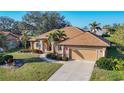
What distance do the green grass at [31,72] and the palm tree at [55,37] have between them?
2.74ft

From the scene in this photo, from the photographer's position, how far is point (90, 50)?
1318 centimetres

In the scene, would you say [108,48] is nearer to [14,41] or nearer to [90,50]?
[90,50]

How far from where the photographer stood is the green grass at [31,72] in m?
12.9

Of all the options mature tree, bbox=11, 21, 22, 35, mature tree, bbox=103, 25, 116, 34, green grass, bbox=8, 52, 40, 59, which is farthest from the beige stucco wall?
mature tree, bbox=11, 21, 22, 35

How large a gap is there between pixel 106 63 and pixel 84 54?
1082 mm

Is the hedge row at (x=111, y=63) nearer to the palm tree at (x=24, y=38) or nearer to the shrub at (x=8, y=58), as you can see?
the palm tree at (x=24, y=38)

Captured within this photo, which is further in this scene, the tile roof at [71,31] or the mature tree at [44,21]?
the tile roof at [71,31]

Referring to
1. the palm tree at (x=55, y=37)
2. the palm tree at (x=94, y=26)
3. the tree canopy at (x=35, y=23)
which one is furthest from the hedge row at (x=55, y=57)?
the palm tree at (x=94, y=26)

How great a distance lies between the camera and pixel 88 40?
42.8ft

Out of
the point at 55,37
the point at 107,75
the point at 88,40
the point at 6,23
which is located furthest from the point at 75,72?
the point at 6,23

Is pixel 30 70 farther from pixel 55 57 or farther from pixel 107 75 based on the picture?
pixel 107 75

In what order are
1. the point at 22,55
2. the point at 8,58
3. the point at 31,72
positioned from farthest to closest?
the point at 22,55 → the point at 8,58 → the point at 31,72

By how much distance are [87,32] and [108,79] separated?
216 centimetres

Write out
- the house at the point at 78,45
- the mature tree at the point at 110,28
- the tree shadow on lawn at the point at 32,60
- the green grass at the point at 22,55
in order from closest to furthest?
the mature tree at the point at 110,28
the house at the point at 78,45
the green grass at the point at 22,55
the tree shadow on lawn at the point at 32,60
